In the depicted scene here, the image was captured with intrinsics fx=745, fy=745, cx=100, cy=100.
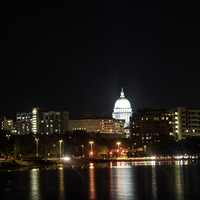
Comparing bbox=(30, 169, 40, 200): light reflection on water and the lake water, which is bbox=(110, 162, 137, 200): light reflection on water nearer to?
the lake water

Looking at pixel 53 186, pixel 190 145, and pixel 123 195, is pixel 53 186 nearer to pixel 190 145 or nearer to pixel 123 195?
pixel 123 195

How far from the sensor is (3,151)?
115 metres

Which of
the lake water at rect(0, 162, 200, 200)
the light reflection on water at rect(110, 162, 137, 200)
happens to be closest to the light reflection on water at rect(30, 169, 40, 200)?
the lake water at rect(0, 162, 200, 200)

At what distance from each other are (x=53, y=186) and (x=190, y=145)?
113911 millimetres

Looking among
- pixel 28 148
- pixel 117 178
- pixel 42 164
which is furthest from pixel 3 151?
pixel 117 178

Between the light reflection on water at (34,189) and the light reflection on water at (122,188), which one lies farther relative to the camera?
the light reflection on water at (122,188)

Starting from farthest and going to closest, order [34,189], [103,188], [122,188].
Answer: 1. [122,188]
2. [103,188]
3. [34,189]

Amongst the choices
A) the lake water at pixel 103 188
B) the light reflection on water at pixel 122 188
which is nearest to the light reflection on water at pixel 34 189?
the lake water at pixel 103 188

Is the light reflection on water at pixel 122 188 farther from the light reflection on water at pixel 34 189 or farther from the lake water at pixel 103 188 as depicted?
the light reflection on water at pixel 34 189

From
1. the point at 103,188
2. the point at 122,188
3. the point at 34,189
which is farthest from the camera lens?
the point at 122,188

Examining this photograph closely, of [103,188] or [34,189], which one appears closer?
[34,189]

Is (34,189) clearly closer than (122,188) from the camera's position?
Yes

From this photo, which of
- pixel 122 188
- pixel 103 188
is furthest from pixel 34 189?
pixel 122 188

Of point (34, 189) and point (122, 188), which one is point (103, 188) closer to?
point (122, 188)
